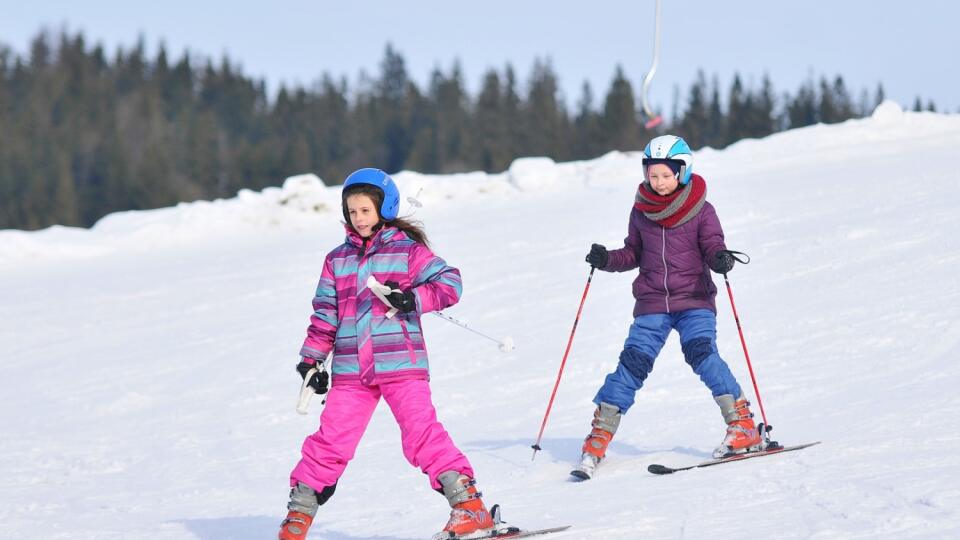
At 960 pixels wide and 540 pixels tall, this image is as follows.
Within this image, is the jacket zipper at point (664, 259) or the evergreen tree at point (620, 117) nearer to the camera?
the jacket zipper at point (664, 259)

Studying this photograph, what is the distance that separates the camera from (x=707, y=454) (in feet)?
20.3

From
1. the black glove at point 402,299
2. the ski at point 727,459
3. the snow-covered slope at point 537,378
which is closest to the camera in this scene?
the black glove at point 402,299

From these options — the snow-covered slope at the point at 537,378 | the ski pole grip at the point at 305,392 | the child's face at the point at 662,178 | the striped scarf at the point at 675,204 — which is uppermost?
the child's face at the point at 662,178

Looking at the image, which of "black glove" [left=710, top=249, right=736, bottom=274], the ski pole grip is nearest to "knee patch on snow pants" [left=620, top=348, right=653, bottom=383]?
"black glove" [left=710, top=249, right=736, bottom=274]

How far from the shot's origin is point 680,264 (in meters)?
5.89

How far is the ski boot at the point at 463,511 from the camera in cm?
437

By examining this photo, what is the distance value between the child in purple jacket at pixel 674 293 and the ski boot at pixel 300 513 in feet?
5.81

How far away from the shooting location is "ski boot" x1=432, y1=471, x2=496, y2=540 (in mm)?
4367

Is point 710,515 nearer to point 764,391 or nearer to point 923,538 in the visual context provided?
point 923,538

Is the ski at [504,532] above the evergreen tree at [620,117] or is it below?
below

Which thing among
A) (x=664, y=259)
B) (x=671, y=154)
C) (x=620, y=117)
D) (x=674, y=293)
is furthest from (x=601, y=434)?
(x=620, y=117)

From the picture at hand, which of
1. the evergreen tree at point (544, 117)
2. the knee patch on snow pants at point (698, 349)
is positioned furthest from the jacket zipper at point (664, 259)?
the evergreen tree at point (544, 117)

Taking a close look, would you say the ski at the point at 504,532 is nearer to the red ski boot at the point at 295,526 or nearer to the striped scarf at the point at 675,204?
the red ski boot at the point at 295,526

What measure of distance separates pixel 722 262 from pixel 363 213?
6.49ft
